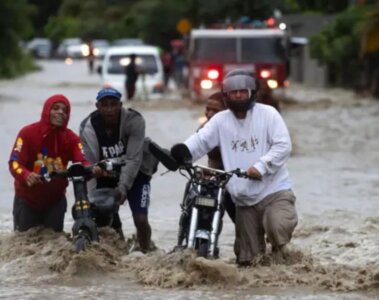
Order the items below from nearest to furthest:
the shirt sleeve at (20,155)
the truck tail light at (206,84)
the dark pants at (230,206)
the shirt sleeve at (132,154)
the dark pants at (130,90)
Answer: the shirt sleeve at (20,155) → the dark pants at (230,206) → the shirt sleeve at (132,154) → the truck tail light at (206,84) → the dark pants at (130,90)

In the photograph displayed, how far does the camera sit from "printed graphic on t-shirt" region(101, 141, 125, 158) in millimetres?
10133

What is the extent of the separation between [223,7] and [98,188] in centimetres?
3657

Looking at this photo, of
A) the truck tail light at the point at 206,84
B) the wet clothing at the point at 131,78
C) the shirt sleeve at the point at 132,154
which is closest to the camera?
the shirt sleeve at the point at 132,154

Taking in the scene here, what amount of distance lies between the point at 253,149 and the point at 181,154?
23.2 inches

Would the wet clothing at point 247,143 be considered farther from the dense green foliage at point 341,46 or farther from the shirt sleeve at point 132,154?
the dense green foliage at point 341,46

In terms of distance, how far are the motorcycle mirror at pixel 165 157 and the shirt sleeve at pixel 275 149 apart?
63 centimetres

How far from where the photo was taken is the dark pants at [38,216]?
1006cm

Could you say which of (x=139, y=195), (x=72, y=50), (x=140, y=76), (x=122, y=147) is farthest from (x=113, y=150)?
(x=72, y=50)

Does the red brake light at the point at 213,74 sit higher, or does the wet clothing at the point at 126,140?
the wet clothing at the point at 126,140

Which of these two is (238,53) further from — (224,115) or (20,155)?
(224,115)

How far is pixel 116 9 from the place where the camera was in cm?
9706

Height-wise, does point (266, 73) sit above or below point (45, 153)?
below

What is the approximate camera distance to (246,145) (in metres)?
9.34

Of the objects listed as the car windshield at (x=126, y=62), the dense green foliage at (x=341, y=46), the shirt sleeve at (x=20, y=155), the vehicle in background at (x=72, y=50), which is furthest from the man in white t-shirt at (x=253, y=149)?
the vehicle in background at (x=72, y=50)
